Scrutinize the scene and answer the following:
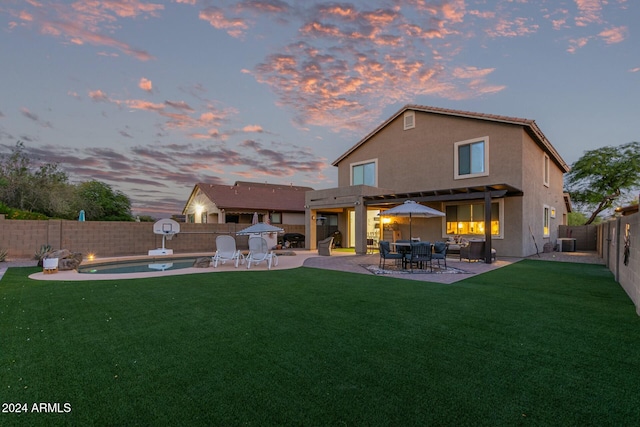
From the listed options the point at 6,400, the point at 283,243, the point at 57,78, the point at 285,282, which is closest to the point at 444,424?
the point at 6,400

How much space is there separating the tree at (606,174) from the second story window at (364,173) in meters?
21.5

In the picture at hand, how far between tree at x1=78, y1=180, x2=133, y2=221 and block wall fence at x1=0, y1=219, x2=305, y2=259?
12044mm

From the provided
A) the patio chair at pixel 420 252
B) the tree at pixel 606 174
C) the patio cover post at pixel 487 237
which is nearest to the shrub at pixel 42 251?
the patio chair at pixel 420 252

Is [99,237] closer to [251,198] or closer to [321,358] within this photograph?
[251,198]

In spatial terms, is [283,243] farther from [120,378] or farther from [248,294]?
[120,378]

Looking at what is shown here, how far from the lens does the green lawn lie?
2.50m

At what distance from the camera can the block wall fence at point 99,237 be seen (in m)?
13.8

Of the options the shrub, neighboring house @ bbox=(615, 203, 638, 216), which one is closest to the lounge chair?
the shrub

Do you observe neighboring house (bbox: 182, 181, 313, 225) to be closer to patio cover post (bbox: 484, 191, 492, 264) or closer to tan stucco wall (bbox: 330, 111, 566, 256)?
tan stucco wall (bbox: 330, 111, 566, 256)

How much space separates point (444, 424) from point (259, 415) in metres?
1.38

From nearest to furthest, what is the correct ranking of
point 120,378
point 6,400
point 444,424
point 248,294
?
1. point 444,424
2. point 6,400
3. point 120,378
4. point 248,294

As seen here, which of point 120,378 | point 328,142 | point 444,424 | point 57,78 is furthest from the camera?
point 328,142

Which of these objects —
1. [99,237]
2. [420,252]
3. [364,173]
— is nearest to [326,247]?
[364,173]

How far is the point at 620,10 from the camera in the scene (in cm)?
1106
